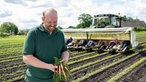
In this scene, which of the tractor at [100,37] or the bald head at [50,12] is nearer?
the bald head at [50,12]

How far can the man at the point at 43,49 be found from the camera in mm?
3115

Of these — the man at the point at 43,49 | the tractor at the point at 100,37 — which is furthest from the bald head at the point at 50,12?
the tractor at the point at 100,37

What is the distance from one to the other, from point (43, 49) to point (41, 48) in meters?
0.03

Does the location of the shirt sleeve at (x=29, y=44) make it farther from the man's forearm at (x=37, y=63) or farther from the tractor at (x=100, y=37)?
the tractor at (x=100, y=37)

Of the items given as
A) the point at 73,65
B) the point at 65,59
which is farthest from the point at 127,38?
the point at 65,59

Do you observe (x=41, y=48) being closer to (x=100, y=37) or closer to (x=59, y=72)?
(x=59, y=72)

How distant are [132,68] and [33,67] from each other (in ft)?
21.5

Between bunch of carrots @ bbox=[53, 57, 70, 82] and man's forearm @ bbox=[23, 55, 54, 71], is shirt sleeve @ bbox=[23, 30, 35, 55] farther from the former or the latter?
bunch of carrots @ bbox=[53, 57, 70, 82]

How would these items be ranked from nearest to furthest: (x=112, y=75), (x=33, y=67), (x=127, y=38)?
(x=33, y=67), (x=112, y=75), (x=127, y=38)

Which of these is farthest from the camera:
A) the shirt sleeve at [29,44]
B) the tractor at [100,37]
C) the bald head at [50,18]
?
the tractor at [100,37]

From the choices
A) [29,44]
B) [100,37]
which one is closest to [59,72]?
[29,44]

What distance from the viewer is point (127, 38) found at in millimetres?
13188

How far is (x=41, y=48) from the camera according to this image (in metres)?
3.23

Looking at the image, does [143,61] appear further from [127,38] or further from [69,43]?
[69,43]
